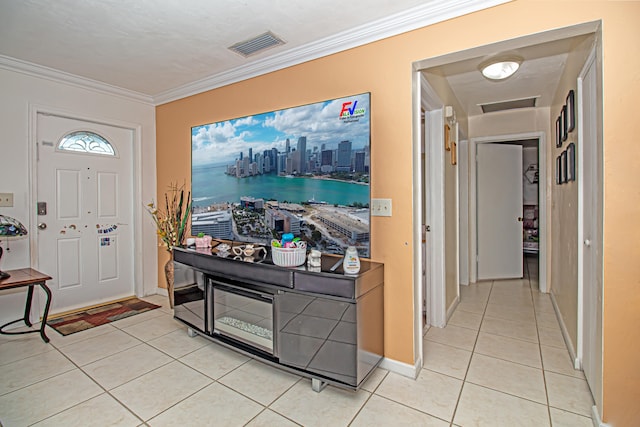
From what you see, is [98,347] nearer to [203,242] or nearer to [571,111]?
[203,242]

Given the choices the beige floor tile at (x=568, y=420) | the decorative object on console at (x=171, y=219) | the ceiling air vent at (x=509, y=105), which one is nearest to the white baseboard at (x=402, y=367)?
the beige floor tile at (x=568, y=420)

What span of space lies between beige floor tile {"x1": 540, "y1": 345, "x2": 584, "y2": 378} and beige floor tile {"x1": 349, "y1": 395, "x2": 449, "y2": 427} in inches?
44.9

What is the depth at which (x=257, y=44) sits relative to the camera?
8.52ft

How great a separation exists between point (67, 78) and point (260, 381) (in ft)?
11.4

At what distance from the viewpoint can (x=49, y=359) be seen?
8.05ft

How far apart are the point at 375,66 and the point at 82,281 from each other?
12.2 ft

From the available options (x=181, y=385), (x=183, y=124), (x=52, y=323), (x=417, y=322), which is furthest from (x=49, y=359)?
(x=417, y=322)

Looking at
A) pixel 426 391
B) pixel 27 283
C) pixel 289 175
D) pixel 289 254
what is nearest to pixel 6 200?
pixel 27 283

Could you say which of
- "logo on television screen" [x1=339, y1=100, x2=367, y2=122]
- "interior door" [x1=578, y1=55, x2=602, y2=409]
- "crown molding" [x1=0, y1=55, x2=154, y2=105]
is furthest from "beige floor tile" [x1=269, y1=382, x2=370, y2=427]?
"crown molding" [x1=0, y1=55, x2=154, y2=105]

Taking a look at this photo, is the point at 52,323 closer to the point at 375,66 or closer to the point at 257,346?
the point at 257,346

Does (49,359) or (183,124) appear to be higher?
(183,124)

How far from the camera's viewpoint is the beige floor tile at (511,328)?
2.86m

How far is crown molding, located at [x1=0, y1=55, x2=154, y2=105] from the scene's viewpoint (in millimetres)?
2916

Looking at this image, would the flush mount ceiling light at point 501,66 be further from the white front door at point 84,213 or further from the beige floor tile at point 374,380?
the white front door at point 84,213
